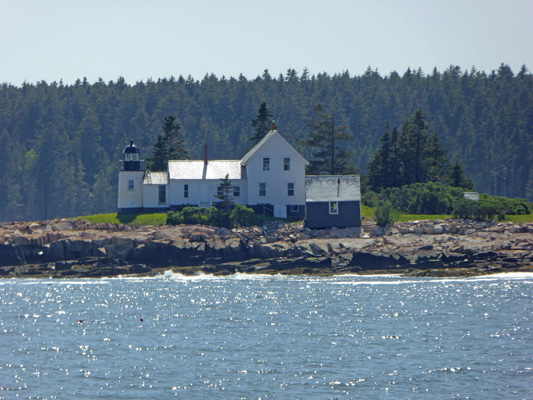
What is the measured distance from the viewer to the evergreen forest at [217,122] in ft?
430

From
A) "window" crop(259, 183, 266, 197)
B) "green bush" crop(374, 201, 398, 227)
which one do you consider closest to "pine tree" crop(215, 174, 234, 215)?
"window" crop(259, 183, 266, 197)

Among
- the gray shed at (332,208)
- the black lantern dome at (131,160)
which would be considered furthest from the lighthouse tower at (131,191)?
the gray shed at (332,208)

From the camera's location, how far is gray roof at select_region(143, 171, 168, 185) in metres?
66.0

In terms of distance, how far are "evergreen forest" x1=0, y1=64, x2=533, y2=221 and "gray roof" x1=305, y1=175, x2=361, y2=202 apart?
66.3 m

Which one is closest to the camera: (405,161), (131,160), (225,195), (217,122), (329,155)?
(225,195)

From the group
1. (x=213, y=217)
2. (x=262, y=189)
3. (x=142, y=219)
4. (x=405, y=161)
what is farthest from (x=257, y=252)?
(x=405, y=161)

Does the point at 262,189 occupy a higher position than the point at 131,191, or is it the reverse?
the point at 262,189

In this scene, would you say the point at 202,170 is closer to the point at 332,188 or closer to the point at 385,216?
the point at 332,188

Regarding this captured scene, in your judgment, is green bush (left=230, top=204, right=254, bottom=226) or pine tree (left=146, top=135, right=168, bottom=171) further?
pine tree (left=146, top=135, right=168, bottom=171)

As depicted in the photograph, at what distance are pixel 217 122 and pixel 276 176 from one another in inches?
3596

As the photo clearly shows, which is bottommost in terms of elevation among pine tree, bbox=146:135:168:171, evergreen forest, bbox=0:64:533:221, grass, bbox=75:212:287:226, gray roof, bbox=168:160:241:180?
grass, bbox=75:212:287:226

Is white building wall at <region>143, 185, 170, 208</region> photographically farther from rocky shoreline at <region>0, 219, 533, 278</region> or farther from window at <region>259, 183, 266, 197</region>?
rocky shoreline at <region>0, 219, 533, 278</region>

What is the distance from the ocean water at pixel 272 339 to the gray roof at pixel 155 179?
15.9 metres

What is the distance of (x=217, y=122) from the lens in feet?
512
